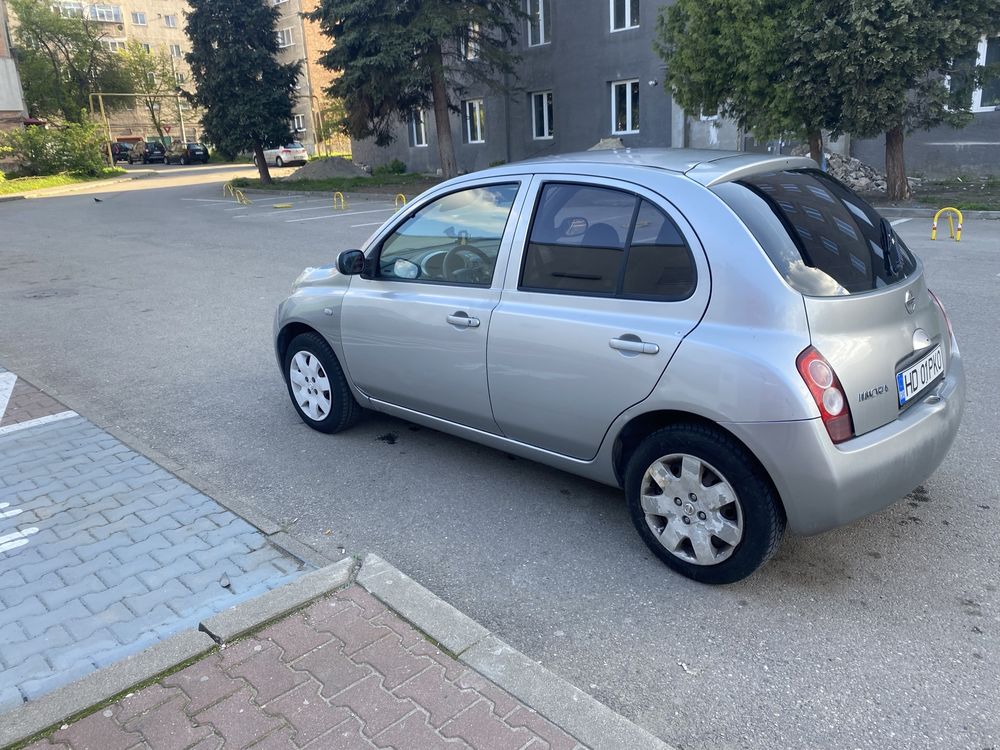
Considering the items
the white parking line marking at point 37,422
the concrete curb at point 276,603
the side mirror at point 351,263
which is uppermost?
the side mirror at point 351,263

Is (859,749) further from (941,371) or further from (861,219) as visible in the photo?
(861,219)

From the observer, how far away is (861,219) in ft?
12.0

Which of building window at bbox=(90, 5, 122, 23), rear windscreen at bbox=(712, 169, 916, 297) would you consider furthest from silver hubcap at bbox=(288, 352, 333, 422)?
building window at bbox=(90, 5, 122, 23)

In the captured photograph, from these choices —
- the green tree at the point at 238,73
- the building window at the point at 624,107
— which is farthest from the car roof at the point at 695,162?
the green tree at the point at 238,73

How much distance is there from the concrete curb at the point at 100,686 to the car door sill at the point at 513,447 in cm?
174

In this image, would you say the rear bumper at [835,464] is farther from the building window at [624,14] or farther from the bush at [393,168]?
the bush at [393,168]

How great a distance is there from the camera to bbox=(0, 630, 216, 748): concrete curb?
2560mm

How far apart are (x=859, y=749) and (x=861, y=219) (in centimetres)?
229

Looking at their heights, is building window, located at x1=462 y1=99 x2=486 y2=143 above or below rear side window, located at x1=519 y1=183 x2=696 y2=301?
above

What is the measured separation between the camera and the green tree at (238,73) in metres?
30.6

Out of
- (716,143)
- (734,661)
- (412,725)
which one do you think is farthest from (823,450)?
(716,143)

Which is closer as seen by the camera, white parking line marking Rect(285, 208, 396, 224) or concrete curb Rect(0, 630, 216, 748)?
concrete curb Rect(0, 630, 216, 748)

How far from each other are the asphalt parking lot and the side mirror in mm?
1138

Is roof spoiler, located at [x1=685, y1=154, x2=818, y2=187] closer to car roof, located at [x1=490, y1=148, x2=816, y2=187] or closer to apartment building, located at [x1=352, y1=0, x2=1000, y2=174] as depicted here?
car roof, located at [x1=490, y1=148, x2=816, y2=187]
